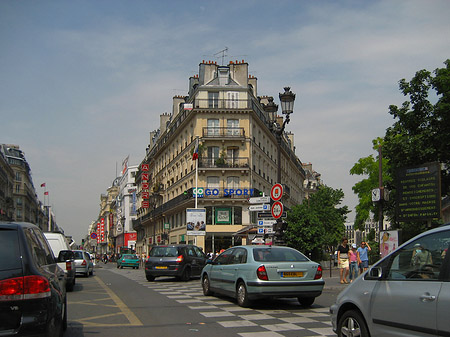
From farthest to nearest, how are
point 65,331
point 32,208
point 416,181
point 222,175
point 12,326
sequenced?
point 32,208 → point 222,175 → point 416,181 → point 65,331 → point 12,326

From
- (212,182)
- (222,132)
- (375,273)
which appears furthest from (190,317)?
(222,132)

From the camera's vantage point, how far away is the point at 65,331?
26.9 ft

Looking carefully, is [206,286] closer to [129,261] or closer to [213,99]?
[129,261]

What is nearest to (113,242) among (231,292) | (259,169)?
(259,169)

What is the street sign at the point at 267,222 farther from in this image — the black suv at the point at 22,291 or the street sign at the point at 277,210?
the black suv at the point at 22,291

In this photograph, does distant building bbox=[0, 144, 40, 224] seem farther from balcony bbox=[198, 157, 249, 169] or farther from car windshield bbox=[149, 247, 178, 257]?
car windshield bbox=[149, 247, 178, 257]

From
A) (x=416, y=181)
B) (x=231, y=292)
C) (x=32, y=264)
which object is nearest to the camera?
(x=32, y=264)

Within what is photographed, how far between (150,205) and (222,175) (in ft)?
84.1

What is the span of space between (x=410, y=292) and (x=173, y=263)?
15.9 m

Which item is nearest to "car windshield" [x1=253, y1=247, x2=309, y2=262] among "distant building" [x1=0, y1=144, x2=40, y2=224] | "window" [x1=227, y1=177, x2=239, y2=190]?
"window" [x1=227, y1=177, x2=239, y2=190]

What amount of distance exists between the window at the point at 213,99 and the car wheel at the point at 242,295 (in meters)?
38.1

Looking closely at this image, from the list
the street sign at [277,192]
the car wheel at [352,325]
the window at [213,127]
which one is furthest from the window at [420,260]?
the window at [213,127]

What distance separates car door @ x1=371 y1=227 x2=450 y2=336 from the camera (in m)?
5.06

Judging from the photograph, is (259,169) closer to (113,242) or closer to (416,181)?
(416,181)
